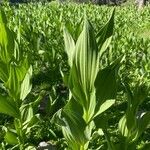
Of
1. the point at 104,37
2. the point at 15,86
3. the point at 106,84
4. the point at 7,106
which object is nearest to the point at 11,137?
the point at 7,106

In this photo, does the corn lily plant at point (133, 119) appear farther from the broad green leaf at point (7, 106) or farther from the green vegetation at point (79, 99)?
the broad green leaf at point (7, 106)

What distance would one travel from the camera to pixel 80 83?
8.30ft

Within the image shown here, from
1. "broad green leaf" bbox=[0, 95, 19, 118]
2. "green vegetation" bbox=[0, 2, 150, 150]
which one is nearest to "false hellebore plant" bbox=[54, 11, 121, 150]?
"green vegetation" bbox=[0, 2, 150, 150]

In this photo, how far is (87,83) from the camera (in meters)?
2.52

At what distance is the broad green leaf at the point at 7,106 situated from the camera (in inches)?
135

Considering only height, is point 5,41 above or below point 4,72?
above

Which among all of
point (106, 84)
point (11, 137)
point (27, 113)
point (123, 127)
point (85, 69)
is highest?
point (85, 69)

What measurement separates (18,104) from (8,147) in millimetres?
832

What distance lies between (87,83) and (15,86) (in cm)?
126

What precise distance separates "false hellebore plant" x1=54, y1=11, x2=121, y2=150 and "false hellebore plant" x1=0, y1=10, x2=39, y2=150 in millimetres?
897

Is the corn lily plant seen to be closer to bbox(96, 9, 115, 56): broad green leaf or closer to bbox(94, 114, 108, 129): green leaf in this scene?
bbox(94, 114, 108, 129): green leaf

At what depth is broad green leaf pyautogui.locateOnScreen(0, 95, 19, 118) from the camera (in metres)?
3.43

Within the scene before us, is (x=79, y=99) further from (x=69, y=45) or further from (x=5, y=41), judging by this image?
(x=5, y=41)

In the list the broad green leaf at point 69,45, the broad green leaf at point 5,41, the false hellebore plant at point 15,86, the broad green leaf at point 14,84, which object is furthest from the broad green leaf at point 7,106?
the broad green leaf at point 69,45
